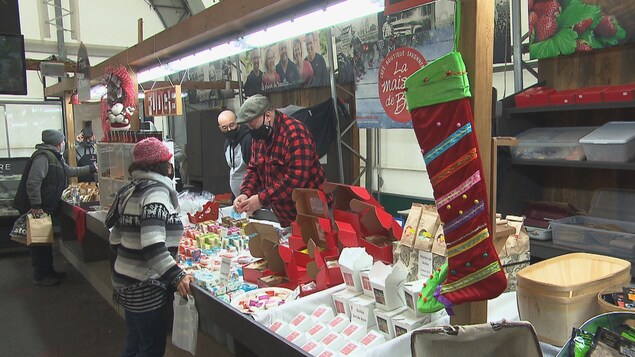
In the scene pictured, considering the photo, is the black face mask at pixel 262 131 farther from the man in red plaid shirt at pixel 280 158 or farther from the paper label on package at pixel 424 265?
the paper label on package at pixel 424 265

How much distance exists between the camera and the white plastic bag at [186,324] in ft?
8.09

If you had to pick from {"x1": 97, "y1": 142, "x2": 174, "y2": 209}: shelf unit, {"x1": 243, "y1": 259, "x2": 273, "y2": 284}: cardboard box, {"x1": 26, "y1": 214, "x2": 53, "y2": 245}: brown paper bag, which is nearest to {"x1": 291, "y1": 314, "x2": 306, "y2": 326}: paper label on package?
{"x1": 243, "y1": 259, "x2": 273, "y2": 284}: cardboard box

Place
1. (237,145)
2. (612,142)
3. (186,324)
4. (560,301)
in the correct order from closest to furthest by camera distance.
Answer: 1. (560,301)
2. (186,324)
3. (612,142)
4. (237,145)

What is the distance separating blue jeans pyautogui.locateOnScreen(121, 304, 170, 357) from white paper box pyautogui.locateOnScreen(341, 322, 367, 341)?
1.41 metres

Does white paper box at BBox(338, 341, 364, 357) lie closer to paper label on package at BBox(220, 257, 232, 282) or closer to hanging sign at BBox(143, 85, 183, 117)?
paper label on package at BBox(220, 257, 232, 282)

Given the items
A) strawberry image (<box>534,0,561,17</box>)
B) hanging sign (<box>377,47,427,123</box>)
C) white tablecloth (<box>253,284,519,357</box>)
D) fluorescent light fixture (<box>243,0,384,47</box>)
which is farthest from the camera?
hanging sign (<box>377,47,427,123</box>)

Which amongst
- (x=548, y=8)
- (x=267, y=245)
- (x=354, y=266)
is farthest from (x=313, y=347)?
(x=548, y=8)

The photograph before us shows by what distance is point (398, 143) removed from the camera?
6.52m

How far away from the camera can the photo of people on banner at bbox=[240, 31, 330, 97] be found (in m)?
7.31

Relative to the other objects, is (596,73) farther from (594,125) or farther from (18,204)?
(18,204)

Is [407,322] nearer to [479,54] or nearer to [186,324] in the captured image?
[479,54]

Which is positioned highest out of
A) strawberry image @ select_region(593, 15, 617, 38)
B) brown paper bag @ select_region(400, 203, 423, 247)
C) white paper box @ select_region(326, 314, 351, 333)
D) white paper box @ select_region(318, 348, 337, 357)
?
strawberry image @ select_region(593, 15, 617, 38)

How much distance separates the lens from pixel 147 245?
2553 mm

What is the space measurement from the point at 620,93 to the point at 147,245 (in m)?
3.22
